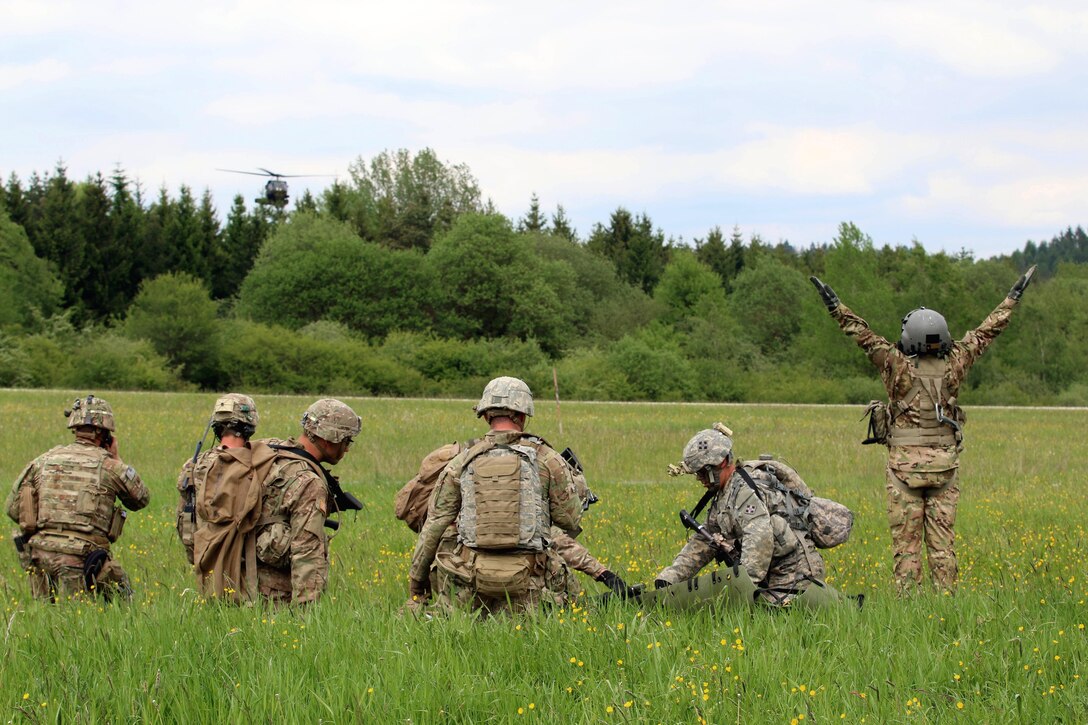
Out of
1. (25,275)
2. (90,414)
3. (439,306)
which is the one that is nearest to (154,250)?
(25,275)

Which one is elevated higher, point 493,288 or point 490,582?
point 493,288

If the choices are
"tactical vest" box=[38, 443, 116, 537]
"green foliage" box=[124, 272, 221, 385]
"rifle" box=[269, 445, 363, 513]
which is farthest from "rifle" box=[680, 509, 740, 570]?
"green foliage" box=[124, 272, 221, 385]

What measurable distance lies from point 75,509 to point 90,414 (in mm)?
699

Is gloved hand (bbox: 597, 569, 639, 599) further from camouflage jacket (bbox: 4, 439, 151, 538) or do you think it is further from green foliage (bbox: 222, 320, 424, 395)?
green foliage (bbox: 222, 320, 424, 395)

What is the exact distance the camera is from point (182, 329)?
53938 mm

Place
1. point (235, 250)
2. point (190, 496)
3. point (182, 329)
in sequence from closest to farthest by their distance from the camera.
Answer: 1. point (190, 496)
2. point (182, 329)
3. point (235, 250)

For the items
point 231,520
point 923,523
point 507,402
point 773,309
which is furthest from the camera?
point 773,309

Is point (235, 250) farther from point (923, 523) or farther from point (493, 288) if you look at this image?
point (923, 523)

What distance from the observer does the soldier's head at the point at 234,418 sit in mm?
7578

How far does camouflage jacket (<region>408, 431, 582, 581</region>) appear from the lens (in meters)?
7.15

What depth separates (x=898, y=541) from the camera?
32.5 feet

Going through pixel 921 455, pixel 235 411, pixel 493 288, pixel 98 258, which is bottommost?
pixel 921 455

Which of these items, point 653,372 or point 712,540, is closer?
point 712,540

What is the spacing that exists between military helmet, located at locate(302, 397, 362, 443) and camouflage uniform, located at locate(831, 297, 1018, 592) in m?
4.44
